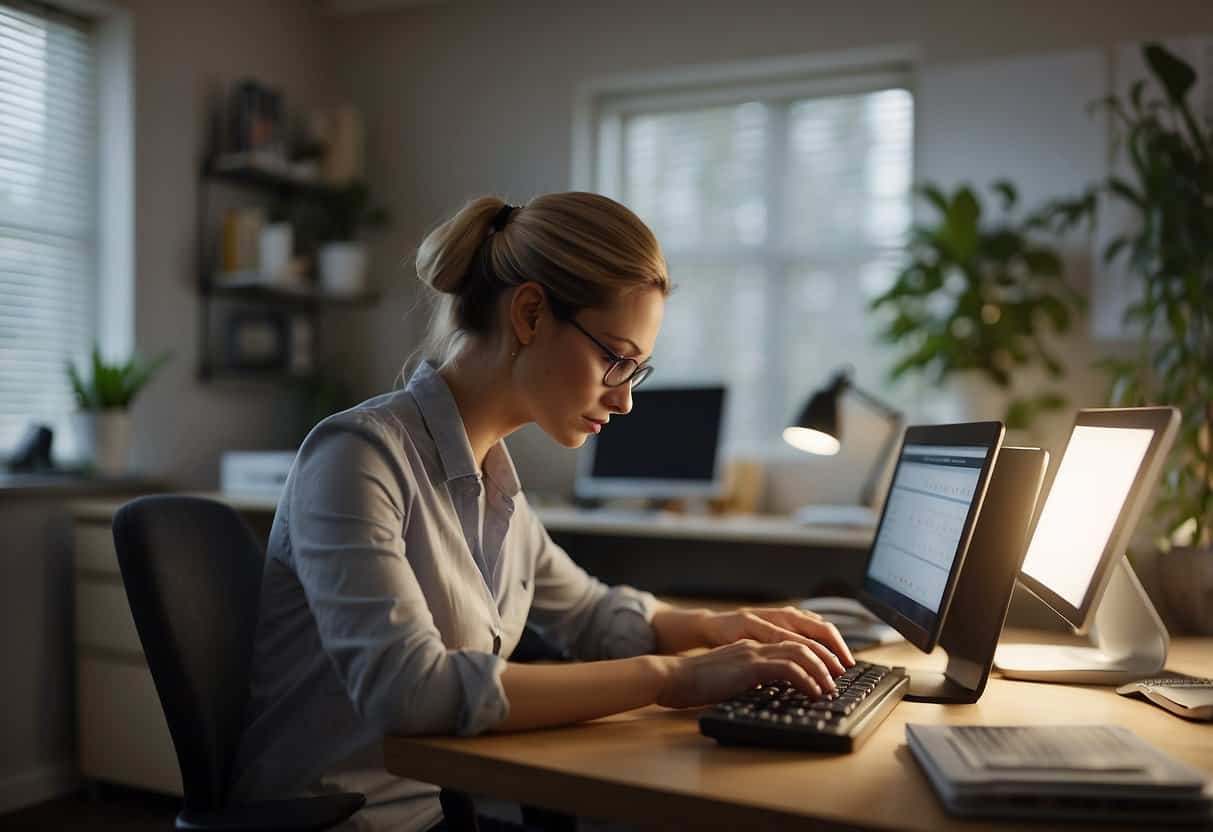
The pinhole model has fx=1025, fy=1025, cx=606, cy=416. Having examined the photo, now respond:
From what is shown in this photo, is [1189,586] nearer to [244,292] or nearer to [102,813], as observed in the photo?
[102,813]

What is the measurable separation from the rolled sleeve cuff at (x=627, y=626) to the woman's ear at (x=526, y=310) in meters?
0.48

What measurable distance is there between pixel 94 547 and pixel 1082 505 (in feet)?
8.58

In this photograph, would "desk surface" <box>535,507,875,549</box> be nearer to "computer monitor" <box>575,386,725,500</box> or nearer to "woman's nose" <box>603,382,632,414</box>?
"computer monitor" <box>575,386,725,500</box>

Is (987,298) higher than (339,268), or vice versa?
(339,268)

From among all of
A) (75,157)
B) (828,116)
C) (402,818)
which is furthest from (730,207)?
(402,818)

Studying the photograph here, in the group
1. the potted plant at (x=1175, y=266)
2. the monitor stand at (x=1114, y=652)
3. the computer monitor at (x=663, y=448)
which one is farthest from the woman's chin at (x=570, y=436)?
the computer monitor at (x=663, y=448)

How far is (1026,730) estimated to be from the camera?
104 cm

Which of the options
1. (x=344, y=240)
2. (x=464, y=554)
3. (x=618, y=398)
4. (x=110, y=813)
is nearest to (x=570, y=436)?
(x=618, y=398)

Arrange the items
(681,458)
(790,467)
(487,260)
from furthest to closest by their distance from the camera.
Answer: (790,467) → (681,458) → (487,260)

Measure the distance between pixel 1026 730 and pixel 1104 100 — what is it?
96.4 inches

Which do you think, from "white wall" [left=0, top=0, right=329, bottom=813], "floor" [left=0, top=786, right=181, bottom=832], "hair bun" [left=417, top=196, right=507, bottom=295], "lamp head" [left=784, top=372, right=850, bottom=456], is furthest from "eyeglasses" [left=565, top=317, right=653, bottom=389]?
"white wall" [left=0, top=0, right=329, bottom=813]

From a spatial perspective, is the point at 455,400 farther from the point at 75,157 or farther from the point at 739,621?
the point at 75,157

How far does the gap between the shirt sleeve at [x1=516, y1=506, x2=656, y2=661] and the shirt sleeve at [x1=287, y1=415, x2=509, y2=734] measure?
47 centimetres

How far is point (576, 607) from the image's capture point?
1.62 metres
